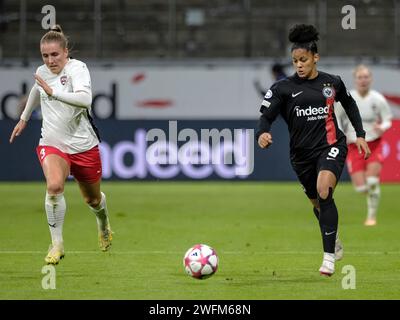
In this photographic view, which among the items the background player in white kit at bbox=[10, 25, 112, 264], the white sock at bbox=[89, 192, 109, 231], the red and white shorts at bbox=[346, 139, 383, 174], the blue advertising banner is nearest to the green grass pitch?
the white sock at bbox=[89, 192, 109, 231]

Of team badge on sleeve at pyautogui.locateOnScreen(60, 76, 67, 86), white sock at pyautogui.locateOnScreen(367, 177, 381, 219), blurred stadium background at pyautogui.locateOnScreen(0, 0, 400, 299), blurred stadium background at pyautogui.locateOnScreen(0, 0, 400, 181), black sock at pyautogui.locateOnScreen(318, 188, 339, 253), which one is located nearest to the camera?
black sock at pyautogui.locateOnScreen(318, 188, 339, 253)

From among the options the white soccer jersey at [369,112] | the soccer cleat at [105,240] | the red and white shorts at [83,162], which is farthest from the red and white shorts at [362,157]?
the red and white shorts at [83,162]

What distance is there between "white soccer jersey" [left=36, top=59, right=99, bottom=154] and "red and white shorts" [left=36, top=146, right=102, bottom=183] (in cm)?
6

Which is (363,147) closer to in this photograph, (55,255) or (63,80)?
(63,80)

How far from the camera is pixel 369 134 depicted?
15883 millimetres

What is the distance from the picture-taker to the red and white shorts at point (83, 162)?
1027 cm

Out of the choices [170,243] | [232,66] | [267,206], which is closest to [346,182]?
[232,66]

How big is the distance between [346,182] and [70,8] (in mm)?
7863

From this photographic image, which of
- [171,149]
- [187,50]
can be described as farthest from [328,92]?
[187,50]

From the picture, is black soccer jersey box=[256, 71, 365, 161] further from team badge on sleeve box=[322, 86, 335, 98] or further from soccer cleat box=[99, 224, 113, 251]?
soccer cleat box=[99, 224, 113, 251]

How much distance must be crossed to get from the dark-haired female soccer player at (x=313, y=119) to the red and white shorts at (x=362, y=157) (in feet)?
19.2

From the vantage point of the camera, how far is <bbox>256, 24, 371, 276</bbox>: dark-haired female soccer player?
964cm

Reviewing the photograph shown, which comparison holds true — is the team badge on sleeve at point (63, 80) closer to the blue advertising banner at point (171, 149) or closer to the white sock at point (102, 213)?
the white sock at point (102, 213)
